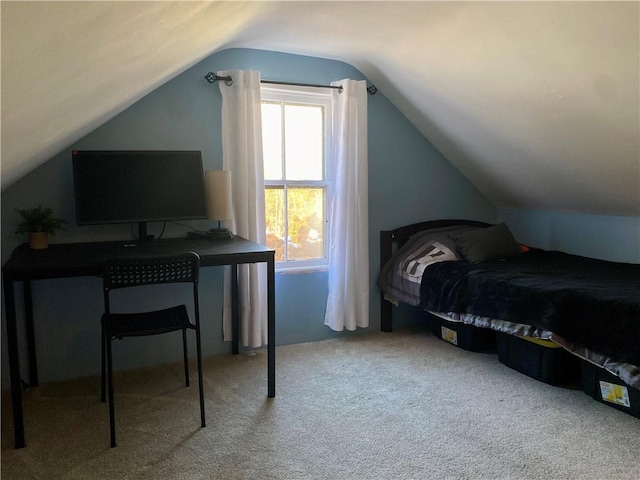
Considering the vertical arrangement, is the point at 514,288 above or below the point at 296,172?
below

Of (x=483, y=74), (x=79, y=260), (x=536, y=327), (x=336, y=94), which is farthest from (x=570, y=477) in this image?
(x=336, y=94)

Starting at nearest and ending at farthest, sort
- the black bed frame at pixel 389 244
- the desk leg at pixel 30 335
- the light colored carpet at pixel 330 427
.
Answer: the light colored carpet at pixel 330 427, the desk leg at pixel 30 335, the black bed frame at pixel 389 244

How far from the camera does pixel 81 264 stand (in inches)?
91.0

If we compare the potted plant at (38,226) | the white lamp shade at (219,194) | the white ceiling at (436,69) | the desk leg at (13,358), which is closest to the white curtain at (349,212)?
the white ceiling at (436,69)

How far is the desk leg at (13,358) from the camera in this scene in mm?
2186

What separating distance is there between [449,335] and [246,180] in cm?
192

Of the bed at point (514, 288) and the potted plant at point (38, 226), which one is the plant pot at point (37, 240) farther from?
the bed at point (514, 288)

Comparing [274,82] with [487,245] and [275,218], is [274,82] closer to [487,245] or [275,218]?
[275,218]

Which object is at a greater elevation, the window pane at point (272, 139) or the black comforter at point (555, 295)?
the window pane at point (272, 139)

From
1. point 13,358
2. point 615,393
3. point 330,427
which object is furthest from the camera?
point 615,393

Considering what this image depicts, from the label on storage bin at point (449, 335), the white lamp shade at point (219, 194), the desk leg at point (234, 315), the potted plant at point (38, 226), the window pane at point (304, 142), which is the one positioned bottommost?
the label on storage bin at point (449, 335)

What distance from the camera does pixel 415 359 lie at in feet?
11.2

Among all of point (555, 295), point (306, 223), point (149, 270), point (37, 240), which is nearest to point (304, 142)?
point (306, 223)

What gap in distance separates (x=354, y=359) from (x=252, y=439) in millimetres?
1217
